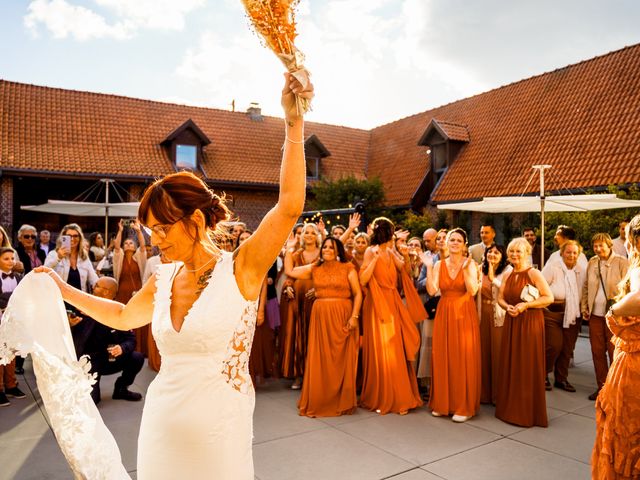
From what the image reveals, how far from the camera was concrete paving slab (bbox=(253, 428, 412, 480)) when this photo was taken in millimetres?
4359

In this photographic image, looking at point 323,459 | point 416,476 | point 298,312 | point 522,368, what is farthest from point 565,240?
point 323,459

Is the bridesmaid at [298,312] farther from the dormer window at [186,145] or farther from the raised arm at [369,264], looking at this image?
the dormer window at [186,145]

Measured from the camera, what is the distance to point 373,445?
16.6 ft

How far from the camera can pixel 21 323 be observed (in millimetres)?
2574

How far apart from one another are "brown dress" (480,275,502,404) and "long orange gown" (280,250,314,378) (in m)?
2.33

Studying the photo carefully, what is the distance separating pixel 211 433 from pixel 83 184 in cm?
1956

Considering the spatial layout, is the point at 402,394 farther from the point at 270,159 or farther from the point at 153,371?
the point at 270,159

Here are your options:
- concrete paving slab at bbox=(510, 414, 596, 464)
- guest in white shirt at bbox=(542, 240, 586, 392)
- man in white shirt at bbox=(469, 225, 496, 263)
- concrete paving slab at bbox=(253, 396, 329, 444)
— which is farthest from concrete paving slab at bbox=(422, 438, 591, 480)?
man in white shirt at bbox=(469, 225, 496, 263)

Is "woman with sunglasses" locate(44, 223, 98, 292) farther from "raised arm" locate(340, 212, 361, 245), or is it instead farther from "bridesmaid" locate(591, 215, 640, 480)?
"bridesmaid" locate(591, 215, 640, 480)

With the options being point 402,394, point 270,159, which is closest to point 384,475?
point 402,394

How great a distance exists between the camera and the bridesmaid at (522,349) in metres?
5.67

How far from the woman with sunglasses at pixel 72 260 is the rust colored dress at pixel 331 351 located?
372cm

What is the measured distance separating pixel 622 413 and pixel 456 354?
259cm

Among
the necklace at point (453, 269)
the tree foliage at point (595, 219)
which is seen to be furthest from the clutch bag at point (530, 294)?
the tree foliage at point (595, 219)
